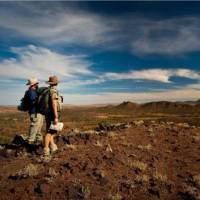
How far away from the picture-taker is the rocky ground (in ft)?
24.3

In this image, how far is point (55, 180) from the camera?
796 cm

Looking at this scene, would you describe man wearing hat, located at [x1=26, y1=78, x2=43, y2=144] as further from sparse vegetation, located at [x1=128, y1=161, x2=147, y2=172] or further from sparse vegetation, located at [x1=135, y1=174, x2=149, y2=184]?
sparse vegetation, located at [x1=135, y1=174, x2=149, y2=184]

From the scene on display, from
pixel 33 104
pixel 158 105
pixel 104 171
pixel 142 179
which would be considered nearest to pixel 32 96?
pixel 33 104

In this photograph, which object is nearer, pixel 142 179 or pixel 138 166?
pixel 142 179

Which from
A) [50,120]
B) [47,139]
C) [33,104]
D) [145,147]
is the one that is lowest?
[145,147]

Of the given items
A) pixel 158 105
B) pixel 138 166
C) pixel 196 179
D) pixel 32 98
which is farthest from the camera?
pixel 158 105

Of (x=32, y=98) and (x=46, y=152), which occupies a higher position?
(x=32, y=98)

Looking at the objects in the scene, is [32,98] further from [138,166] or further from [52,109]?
[138,166]

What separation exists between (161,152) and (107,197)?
15.3 ft

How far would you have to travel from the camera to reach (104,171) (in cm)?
860

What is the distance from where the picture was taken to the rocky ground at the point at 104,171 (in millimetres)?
7410

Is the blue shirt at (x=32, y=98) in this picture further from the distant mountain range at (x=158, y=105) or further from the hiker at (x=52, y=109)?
the distant mountain range at (x=158, y=105)

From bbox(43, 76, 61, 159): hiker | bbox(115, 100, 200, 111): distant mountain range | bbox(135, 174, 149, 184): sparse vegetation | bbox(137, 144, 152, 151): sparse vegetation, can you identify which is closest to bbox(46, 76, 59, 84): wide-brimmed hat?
bbox(43, 76, 61, 159): hiker

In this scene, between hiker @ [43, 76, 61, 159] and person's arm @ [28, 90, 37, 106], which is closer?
hiker @ [43, 76, 61, 159]
